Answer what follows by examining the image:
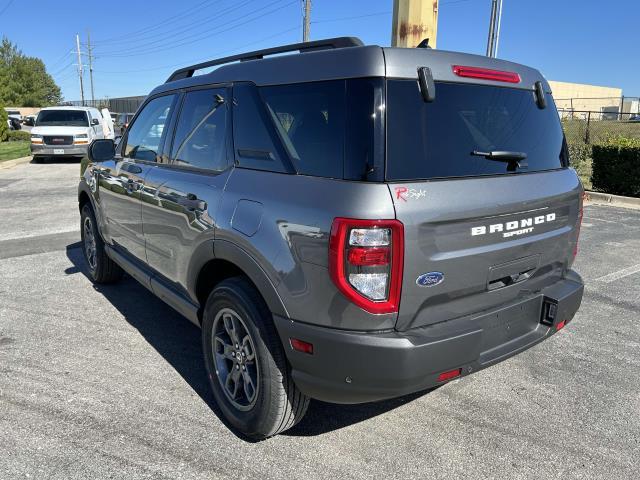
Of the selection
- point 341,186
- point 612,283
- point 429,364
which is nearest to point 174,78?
point 341,186

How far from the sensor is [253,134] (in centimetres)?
272

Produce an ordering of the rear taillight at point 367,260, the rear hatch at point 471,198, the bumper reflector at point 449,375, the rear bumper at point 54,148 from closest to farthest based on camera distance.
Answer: the rear taillight at point 367,260 < the rear hatch at point 471,198 < the bumper reflector at point 449,375 < the rear bumper at point 54,148

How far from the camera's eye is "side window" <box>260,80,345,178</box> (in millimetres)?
2270

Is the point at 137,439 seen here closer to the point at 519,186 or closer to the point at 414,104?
the point at 414,104

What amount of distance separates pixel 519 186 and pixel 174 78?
107 inches

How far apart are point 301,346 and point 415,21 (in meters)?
5.17

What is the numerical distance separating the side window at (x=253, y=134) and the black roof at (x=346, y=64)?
0.32ft

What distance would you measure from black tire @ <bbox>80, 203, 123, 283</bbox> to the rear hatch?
376cm

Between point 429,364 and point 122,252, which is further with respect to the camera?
point 122,252

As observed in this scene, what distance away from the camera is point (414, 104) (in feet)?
7.48

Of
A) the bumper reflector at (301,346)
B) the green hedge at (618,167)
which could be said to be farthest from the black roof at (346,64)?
the green hedge at (618,167)

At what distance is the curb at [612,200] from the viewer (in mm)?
10562

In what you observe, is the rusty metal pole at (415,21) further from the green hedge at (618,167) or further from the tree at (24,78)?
the tree at (24,78)

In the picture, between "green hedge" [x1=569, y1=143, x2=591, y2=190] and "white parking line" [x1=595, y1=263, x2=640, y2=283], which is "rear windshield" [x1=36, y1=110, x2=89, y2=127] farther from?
"white parking line" [x1=595, y1=263, x2=640, y2=283]
